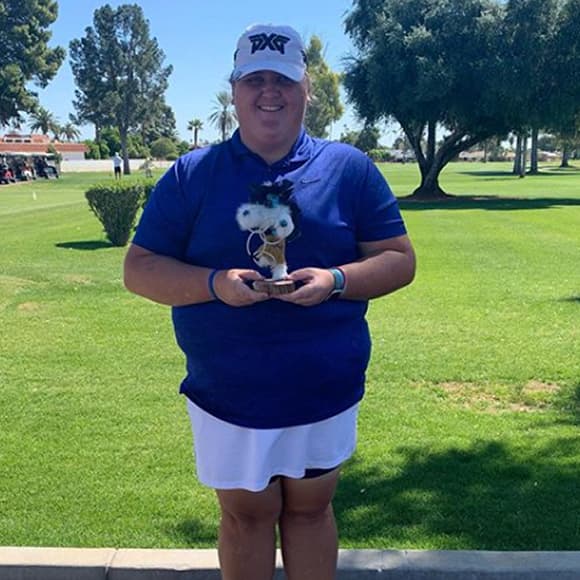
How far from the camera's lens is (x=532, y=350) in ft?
20.6

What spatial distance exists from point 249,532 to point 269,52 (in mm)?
1432

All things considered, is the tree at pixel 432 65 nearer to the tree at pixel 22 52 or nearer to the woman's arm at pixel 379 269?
the woman's arm at pixel 379 269

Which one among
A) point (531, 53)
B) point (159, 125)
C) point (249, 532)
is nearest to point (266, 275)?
point (249, 532)

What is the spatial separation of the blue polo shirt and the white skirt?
0.04 m

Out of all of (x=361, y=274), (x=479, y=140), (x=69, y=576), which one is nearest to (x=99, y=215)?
(x=69, y=576)

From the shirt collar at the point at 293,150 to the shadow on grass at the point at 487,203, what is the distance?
2232 cm

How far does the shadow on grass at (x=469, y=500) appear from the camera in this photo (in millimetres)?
3242

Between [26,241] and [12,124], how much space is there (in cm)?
5347

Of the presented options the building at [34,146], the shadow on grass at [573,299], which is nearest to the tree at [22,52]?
the building at [34,146]

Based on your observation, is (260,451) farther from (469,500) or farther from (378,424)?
(378,424)

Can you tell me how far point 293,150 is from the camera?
2135mm

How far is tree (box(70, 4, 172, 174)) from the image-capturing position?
233 feet

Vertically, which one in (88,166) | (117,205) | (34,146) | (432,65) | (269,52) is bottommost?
(88,166)

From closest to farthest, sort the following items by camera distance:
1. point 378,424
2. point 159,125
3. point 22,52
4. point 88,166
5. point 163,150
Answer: point 378,424
point 22,52
point 88,166
point 163,150
point 159,125
